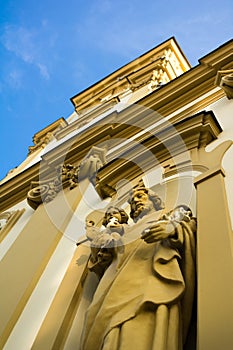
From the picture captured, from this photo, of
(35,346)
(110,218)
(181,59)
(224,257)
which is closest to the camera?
(224,257)

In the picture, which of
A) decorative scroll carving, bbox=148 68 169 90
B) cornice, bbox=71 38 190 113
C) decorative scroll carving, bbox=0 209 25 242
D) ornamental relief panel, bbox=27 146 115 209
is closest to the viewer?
ornamental relief panel, bbox=27 146 115 209

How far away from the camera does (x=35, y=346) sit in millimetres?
3896

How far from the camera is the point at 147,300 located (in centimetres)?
297

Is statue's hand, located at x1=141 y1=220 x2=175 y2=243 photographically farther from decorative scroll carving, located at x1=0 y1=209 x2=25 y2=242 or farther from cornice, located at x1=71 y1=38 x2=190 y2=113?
cornice, located at x1=71 y1=38 x2=190 y2=113

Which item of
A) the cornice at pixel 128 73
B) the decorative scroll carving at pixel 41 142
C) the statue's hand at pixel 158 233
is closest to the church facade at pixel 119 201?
the statue's hand at pixel 158 233

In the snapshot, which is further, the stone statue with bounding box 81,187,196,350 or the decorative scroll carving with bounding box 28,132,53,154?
the decorative scroll carving with bounding box 28,132,53,154

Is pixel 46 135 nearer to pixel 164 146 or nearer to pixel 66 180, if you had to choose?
pixel 66 180

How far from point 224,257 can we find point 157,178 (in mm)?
2715

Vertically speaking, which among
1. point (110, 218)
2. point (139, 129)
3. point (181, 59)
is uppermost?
Result: point (181, 59)

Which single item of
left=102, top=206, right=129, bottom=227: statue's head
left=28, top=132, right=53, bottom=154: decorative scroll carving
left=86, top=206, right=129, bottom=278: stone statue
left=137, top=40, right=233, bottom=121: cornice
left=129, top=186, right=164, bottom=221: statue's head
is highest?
left=28, top=132, right=53, bottom=154: decorative scroll carving

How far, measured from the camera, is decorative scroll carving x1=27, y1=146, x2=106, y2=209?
7.17 m

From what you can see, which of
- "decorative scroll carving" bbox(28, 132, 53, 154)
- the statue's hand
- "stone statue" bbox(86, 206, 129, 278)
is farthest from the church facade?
"decorative scroll carving" bbox(28, 132, 53, 154)

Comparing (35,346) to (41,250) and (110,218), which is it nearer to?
(110,218)

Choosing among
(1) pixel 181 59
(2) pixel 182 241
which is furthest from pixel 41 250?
(1) pixel 181 59
